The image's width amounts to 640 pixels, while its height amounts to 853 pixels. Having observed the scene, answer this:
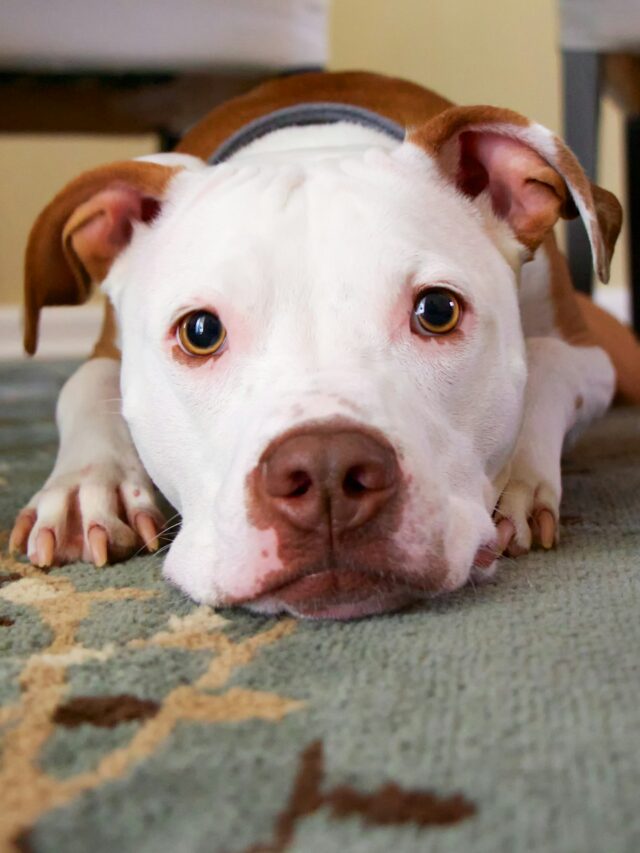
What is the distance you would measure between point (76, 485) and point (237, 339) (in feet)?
1.08

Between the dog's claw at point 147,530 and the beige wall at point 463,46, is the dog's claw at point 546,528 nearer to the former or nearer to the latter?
the dog's claw at point 147,530

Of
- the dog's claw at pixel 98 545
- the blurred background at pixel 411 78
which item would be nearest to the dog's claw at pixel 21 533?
the dog's claw at pixel 98 545

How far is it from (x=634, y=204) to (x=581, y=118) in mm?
432

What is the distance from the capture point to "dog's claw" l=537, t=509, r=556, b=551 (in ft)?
4.13

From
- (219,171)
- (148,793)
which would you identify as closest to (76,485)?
(219,171)

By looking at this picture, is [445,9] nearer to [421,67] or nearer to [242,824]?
[421,67]

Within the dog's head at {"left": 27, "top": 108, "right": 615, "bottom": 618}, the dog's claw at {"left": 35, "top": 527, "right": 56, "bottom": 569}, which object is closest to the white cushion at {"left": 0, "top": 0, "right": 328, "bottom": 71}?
the dog's head at {"left": 27, "top": 108, "right": 615, "bottom": 618}

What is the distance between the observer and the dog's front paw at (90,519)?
128 centimetres

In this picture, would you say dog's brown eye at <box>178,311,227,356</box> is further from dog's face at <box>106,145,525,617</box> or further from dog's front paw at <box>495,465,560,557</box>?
dog's front paw at <box>495,465,560,557</box>

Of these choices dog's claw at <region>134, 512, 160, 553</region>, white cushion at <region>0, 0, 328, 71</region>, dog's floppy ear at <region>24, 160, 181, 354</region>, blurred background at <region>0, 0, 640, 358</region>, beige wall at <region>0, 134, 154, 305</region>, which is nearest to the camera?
dog's claw at <region>134, 512, 160, 553</region>

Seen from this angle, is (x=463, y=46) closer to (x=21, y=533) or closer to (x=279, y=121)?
(x=279, y=121)

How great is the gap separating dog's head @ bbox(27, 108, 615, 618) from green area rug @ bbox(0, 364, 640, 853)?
0.24 ft

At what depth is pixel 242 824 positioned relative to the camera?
2.16 ft

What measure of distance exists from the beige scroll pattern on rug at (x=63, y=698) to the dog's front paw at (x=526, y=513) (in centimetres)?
32
